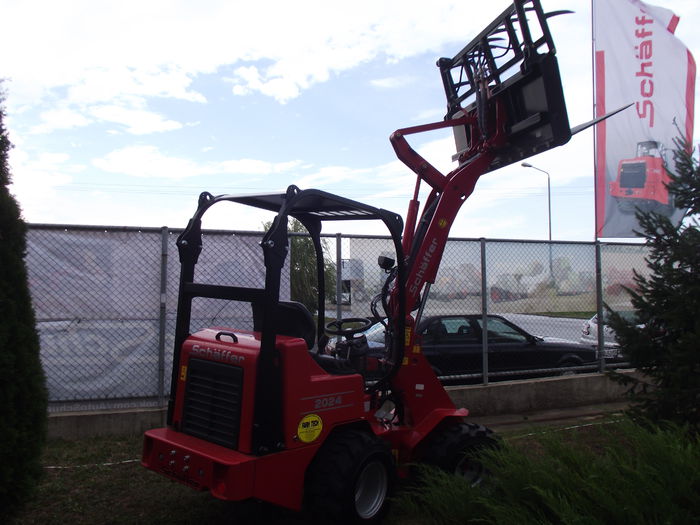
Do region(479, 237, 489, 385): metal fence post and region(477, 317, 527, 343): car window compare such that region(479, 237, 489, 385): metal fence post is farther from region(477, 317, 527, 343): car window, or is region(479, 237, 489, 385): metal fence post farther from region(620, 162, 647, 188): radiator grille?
region(620, 162, 647, 188): radiator grille

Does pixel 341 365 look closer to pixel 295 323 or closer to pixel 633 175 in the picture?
pixel 295 323

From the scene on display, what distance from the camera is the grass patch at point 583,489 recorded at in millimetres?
2689

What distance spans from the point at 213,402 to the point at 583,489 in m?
2.35

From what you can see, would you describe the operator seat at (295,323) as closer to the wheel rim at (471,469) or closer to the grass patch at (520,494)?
the grass patch at (520,494)

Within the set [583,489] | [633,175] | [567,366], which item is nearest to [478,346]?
[567,366]

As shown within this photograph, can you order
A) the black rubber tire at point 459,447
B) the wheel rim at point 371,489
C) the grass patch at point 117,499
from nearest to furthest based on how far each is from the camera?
the wheel rim at point 371,489, the grass patch at point 117,499, the black rubber tire at point 459,447

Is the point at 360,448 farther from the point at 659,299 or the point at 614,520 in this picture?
the point at 659,299

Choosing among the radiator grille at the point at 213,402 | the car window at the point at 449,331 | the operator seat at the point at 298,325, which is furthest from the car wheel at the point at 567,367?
the radiator grille at the point at 213,402

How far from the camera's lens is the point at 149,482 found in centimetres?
525

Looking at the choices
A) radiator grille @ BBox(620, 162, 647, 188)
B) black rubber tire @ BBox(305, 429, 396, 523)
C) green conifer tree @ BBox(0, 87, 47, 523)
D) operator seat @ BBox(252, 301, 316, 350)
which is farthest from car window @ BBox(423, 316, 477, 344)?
green conifer tree @ BBox(0, 87, 47, 523)

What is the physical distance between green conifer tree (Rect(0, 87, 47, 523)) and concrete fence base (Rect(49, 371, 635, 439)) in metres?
2.69

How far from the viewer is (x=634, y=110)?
37.7 ft

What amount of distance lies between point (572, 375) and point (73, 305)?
23.0 ft

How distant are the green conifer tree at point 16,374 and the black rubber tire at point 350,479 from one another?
1.76 metres
